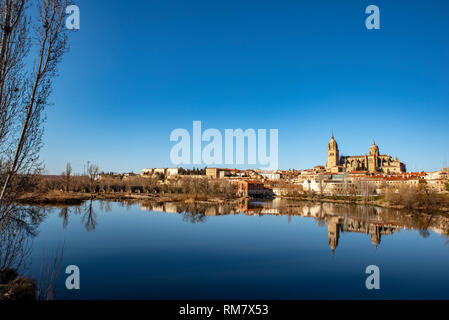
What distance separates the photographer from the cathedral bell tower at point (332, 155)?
289ft

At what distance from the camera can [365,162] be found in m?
84.6

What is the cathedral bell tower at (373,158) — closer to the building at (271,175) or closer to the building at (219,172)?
the building at (271,175)

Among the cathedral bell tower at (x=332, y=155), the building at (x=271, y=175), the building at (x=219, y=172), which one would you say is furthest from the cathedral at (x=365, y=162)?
the building at (x=219, y=172)

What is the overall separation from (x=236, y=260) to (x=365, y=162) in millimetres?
85795

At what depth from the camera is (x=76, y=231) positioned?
12.7 meters

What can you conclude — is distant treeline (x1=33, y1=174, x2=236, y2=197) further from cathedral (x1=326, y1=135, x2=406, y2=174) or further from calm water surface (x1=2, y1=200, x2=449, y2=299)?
cathedral (x1=326, y1=135, x2=406, y2=174)

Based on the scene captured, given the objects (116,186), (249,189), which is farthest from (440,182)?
(116,186)

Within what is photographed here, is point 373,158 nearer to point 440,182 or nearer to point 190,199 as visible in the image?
point 440,182

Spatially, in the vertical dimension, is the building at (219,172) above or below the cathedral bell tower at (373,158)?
below

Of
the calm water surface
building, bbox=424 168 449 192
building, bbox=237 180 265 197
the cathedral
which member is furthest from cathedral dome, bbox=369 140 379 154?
the calm water surface

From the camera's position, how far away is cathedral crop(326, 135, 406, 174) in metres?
79.9

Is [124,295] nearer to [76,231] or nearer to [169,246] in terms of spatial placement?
[169,246]
